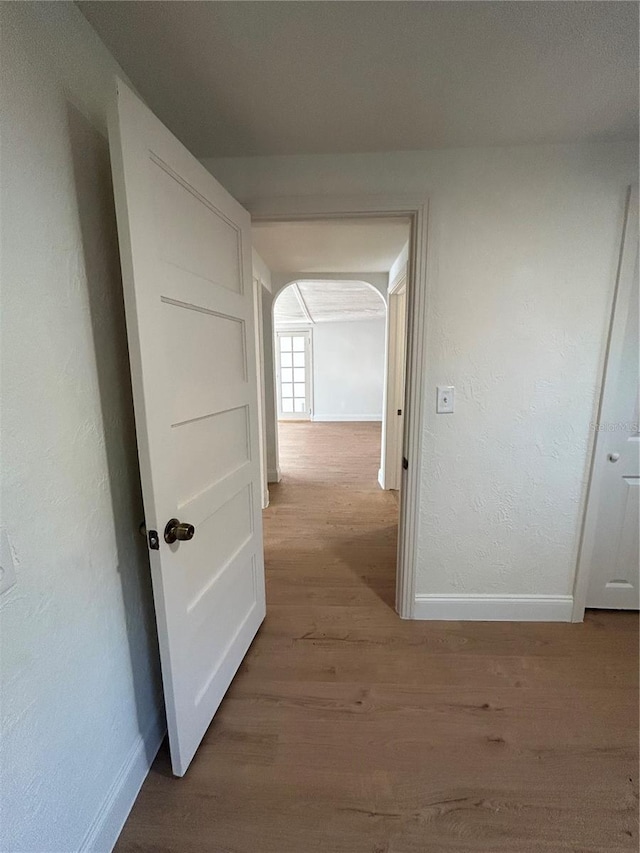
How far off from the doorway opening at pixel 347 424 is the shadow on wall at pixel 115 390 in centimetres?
79

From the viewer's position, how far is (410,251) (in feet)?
4.93

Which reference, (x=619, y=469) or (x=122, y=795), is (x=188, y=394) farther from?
(x=619, y=469)

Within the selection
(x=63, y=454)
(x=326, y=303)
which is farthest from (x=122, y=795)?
(x=326, y=303)

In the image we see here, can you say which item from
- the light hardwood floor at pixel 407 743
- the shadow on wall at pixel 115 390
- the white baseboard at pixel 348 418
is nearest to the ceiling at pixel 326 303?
the white baseboard at pixel 348 418

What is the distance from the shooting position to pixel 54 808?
30.5 inches

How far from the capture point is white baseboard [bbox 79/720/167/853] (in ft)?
2.96

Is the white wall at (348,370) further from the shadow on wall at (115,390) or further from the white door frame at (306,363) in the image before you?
the shadow on wall at (115,390)

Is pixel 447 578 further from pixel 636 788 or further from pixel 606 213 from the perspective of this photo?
pixel 606 213

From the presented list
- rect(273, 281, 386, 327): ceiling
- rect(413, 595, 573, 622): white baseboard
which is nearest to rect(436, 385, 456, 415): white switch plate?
rect(413, 595, 573, 622): white baseboard

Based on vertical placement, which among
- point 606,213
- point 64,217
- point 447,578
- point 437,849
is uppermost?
point 606,213

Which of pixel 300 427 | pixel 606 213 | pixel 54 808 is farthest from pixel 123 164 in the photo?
pixel 300 427

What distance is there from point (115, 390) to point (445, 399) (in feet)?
4.35

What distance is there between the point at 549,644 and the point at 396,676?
80 cm

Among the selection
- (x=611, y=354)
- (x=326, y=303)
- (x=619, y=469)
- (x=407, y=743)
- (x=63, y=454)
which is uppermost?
(x=326, y=303)
